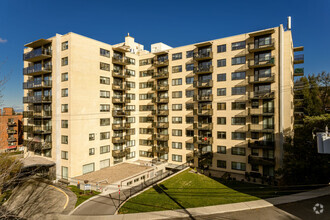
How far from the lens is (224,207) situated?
925 inches

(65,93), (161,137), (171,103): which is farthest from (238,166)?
(65,93)

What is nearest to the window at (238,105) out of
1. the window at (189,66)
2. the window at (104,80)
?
the window at (189,66)

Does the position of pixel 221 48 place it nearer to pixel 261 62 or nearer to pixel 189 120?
pixel 261 62

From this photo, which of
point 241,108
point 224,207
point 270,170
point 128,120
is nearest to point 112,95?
point 128,120

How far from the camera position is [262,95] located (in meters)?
32.6

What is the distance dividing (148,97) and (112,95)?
9.00m

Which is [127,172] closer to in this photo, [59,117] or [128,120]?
[128,120]

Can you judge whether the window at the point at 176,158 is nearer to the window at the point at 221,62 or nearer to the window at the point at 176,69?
the window at the point at 176,69

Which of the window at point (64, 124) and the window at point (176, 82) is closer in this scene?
the window at point (64, 124)

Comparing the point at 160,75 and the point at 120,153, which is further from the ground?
the point at 160,75

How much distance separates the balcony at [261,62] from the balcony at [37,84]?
36.1 meters

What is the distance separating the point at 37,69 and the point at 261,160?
43514 millimetres

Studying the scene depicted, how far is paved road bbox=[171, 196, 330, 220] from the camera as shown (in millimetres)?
21031

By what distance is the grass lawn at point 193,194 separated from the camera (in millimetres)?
24188
